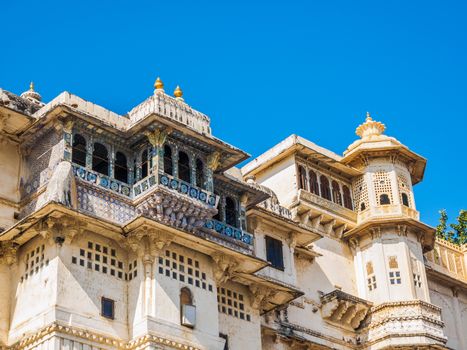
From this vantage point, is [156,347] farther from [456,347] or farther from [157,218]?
[456,347]

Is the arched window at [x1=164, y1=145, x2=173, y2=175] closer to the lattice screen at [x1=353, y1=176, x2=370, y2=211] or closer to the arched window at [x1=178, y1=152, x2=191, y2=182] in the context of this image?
the arched window at [x1=178, y1=152, x2=191, y2=182]

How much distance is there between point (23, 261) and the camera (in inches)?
939

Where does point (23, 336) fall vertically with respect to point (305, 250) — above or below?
below

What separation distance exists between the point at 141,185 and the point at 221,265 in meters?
3.04

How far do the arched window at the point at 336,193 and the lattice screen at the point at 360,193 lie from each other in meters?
0.68

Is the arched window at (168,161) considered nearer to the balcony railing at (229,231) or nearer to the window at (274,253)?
the balcony railing at (229,231)

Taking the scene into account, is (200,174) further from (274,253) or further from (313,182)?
(313,182)

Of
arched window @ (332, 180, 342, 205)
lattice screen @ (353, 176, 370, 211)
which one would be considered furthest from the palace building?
lattice screen @ (353, 176, 370, 211)

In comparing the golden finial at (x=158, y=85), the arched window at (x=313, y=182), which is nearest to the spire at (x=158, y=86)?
the golden finial at (x=158, y=85)

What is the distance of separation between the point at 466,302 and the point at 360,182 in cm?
672

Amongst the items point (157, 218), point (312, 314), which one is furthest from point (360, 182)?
point (157, 218)

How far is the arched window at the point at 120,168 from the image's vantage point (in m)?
25.4

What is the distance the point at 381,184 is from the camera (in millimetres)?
33531

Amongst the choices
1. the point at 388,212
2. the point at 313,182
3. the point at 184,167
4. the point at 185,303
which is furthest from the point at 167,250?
the point at 388,212
